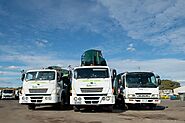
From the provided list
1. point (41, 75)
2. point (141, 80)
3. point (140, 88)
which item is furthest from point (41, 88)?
point (141, 80)

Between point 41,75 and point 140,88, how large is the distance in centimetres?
585

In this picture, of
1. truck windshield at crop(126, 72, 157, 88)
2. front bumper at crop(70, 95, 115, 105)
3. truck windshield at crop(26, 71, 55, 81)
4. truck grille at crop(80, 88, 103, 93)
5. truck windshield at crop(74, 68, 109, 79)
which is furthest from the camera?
truck windshield at crop(126, 72, 157, 88)

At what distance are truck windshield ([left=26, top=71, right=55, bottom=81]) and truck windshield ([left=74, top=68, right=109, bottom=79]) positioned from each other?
209 centimetres

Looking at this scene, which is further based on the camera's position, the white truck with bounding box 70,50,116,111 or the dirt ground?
the white truck with bounding box 70,50,116,111

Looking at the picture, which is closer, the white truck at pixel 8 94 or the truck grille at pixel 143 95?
the truck grille at pixel 143 95

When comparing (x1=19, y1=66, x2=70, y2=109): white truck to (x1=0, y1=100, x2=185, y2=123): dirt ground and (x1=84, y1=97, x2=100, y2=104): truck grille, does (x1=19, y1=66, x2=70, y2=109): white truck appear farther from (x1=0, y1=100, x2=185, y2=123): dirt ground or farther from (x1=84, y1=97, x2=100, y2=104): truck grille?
(x1=84, y1=97, x2=100, y2=104): truck grille

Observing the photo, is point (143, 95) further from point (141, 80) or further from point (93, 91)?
point (93, 91)

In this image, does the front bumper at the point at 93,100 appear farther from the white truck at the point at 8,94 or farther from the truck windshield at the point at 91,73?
the white truck at the point at 8,94

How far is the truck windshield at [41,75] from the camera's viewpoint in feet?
54.7

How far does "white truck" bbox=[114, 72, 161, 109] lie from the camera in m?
16.5

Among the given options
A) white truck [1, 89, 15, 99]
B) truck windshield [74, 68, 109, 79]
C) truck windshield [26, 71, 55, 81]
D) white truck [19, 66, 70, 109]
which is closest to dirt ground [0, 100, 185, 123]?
white truck [19, 66, 70, 109]

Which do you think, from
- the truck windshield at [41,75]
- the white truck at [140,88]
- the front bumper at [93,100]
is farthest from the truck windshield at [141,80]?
the truck windshield at [41,75]

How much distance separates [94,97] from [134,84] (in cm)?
333

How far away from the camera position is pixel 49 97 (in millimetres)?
16250
